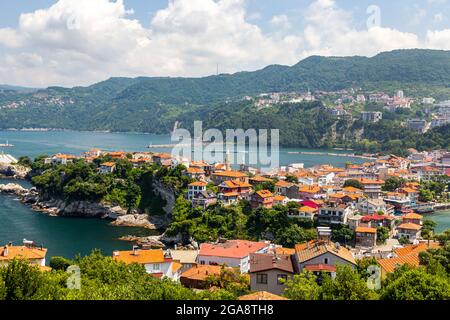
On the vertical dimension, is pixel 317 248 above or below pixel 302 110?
below

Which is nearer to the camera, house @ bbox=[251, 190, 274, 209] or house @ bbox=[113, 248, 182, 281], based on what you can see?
house @ bbox=[113, 248, 182, 281]

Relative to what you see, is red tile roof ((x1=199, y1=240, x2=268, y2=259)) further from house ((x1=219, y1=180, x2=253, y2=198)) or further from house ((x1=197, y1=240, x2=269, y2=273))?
house ((x1=219, y1=180, x2=253, y2=198))

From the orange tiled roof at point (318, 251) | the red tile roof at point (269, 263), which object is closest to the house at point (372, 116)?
the orange tiled roof at point (318, 251)

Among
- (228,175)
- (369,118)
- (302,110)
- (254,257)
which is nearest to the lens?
(254,257)

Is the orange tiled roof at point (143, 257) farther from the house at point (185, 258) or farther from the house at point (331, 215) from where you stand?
the house at point (331, 215)

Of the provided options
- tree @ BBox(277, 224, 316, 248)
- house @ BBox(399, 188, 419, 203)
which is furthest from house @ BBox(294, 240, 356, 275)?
house @ BBox(399, 188, 419, 203)
